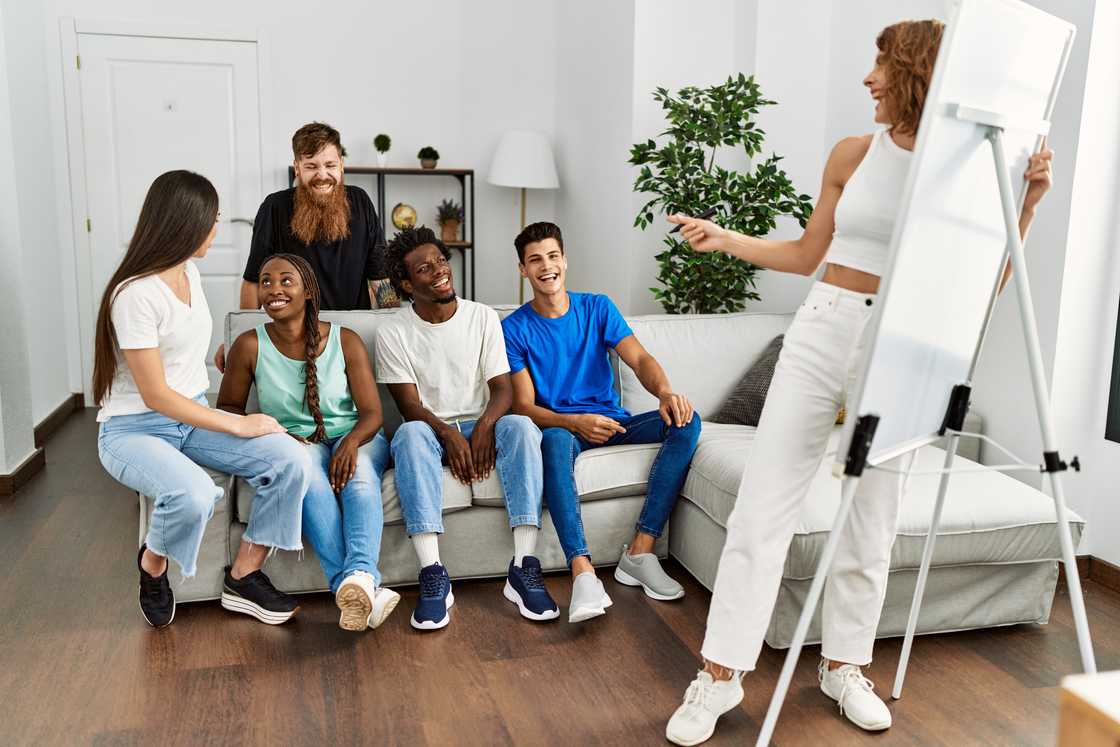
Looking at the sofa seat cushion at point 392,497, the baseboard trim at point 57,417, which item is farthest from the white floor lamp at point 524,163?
the sofa seat cushion at point 392,497

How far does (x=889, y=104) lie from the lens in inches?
70.9

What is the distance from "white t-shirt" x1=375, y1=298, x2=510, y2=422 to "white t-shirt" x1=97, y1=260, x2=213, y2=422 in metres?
0.52

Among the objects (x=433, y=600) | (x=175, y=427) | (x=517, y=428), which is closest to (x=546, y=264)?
(x=517, y=428)

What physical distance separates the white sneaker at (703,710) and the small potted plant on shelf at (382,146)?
4.06 metres

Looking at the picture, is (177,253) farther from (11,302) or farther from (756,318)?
(756,318)

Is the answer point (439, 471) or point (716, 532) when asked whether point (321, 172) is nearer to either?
point (439, 471)

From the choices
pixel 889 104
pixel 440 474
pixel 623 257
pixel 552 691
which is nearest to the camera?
pixel 889 104

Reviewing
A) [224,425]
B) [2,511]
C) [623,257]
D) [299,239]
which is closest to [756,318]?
[623,257]

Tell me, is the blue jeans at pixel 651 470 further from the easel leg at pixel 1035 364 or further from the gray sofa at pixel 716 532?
the easel leg at pixel 1035 364

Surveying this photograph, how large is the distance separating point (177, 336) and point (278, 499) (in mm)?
498

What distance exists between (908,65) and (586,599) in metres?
1.53

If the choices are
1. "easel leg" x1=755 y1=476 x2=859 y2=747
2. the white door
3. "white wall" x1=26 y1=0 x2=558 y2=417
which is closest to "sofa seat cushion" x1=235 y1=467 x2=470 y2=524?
"easel leg" x1=755 y1=476 x2=859 y2=747

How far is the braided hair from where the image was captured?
9.12 feet

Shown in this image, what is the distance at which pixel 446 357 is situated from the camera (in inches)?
116
